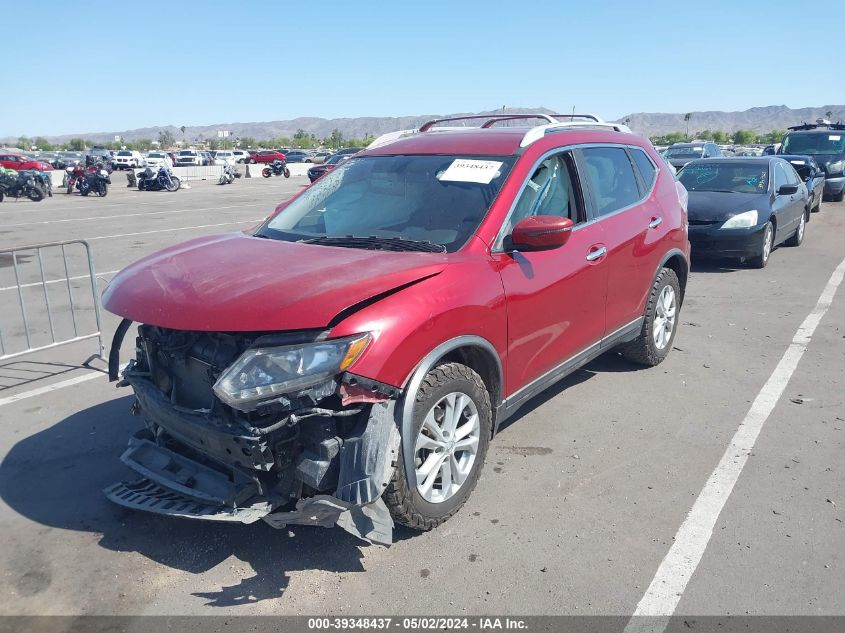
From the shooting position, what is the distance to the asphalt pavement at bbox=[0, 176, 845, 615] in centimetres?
297

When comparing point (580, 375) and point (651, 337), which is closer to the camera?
point (651, 337)

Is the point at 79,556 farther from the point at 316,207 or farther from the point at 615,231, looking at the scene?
the point at 615,231

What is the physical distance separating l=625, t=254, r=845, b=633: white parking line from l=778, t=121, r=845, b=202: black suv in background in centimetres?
1776

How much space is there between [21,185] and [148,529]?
25.1 meters

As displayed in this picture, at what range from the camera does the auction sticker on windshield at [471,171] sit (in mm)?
4020

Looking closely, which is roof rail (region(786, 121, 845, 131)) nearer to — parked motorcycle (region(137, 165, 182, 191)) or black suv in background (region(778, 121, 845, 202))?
black suv in background (region(778, 121, 845, 202))

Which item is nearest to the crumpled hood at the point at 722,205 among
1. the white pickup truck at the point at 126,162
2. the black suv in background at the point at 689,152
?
the black suv in background at the point at 689,152

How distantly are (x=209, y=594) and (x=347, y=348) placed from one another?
1.26 m

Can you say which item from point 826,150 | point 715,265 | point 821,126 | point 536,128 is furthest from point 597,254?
point 821,126

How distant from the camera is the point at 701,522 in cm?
A: 349

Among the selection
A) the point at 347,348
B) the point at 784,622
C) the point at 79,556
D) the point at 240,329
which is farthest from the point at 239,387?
the point at 784,622

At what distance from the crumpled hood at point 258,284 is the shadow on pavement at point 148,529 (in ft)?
3.72

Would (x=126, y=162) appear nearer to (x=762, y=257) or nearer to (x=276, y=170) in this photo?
(x=276, y=170)

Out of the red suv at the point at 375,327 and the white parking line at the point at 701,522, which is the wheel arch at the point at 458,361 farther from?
the white parking line at the point at 701,522
